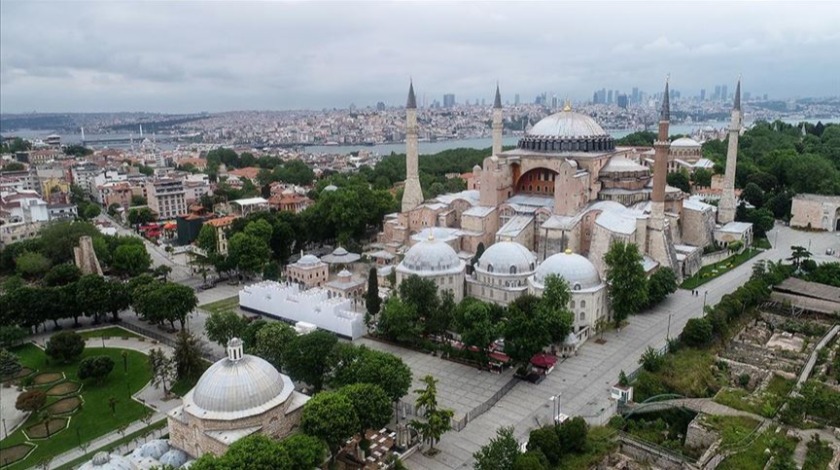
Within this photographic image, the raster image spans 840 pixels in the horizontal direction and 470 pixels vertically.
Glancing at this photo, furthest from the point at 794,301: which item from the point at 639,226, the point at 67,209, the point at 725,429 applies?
the point at 67,209

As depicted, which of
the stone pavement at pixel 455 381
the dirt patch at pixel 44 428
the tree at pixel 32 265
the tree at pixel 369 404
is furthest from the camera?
the tree at pixel 32 265

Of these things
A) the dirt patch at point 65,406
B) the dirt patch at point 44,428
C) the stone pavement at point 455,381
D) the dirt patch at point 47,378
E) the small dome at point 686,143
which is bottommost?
the dirt patch at point 44,428

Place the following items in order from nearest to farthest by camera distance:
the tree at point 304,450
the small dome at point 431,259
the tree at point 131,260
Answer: the tree at point 304,450
the small dome at point 431,259
the tree at point 131,260

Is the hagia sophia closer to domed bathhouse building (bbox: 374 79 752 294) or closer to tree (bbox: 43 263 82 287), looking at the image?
domed bathhouse building (bbox: 374 79 752 294)

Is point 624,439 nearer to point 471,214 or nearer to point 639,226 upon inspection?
point 639,226

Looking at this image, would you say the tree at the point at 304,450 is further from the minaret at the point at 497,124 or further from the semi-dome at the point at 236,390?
the minaret at the point at 497,124

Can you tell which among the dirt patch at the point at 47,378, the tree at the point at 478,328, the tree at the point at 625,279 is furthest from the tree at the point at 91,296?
the tree at the point at 625,279

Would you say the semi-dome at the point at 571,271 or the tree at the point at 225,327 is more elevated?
the semi-dome at the point at 571,271

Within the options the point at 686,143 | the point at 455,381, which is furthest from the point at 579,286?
the point at 686,143
